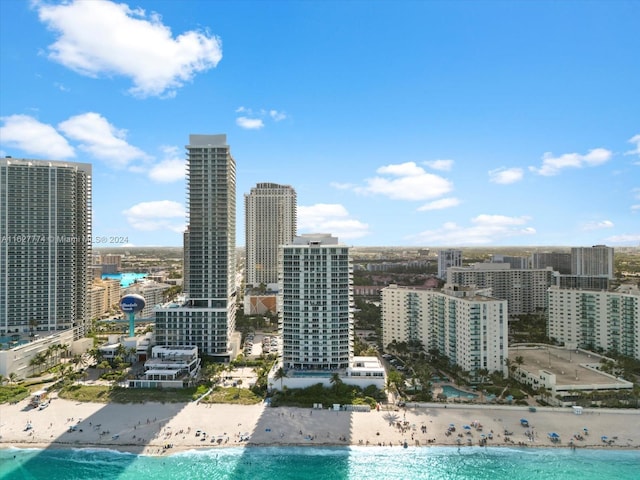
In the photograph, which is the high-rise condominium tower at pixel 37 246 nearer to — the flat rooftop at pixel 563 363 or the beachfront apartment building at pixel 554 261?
the flat rooftop at pixel 563 363

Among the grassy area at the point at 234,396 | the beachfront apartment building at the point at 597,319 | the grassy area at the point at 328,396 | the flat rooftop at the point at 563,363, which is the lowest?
the grassy area at the point at 234,396

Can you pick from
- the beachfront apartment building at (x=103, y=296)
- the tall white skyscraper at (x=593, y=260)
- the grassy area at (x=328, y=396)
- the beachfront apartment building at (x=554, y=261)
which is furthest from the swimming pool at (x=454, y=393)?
the beachfront apartment building at (x=103, y=296)

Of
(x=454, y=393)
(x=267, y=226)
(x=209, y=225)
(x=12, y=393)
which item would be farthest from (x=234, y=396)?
(x=267, y=226)

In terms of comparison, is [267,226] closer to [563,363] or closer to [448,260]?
[448,260]

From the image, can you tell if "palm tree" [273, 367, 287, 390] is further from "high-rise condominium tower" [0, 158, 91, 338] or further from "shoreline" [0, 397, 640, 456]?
"high-rise condominium tower" [0, 158, 91, 338]

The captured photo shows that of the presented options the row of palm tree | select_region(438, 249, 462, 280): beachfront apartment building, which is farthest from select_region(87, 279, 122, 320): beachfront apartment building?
select_region(438, 249, 462, 280): beachfront apartment building
